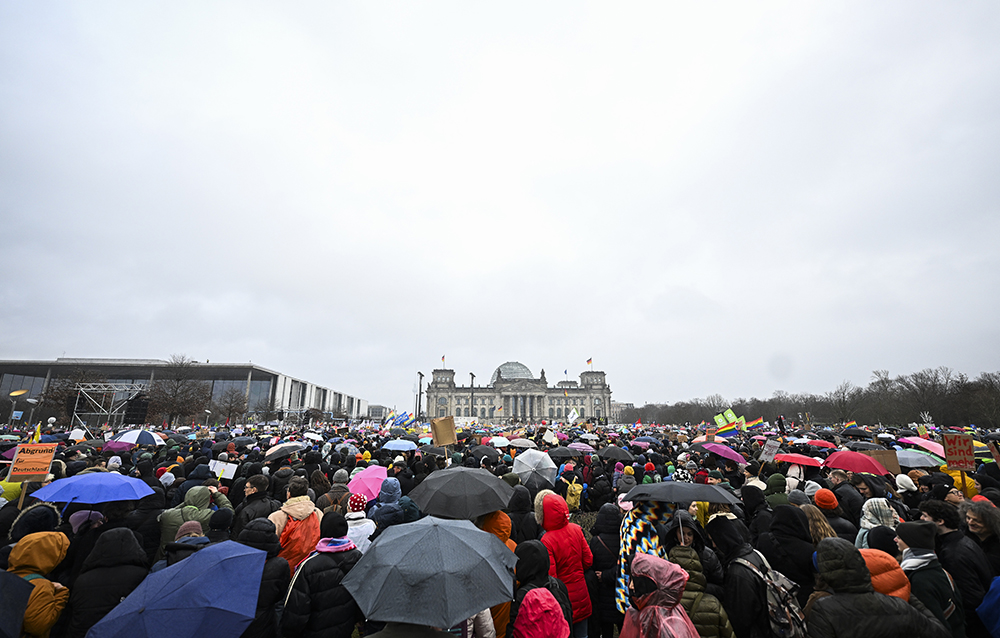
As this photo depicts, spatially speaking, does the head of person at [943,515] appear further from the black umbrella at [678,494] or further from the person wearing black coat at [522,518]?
the person wearing black coat at [522,518]

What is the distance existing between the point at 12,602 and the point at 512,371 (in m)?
132

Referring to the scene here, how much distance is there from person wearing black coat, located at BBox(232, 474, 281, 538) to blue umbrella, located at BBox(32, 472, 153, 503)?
3.96ft

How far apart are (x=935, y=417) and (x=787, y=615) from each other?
240 feet

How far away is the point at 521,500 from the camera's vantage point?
6.54 metres

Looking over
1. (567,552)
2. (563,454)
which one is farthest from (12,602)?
(563,454)

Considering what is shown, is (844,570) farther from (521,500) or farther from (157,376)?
(157,376)

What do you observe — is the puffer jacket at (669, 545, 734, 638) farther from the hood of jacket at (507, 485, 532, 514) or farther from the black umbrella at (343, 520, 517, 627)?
the hood of jacket at (507, 485, 532, 514)

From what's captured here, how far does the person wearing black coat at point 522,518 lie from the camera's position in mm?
6090

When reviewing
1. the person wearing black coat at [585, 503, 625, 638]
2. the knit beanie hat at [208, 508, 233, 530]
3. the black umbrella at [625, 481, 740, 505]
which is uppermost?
the black umbrella at [625, 481, 740, 505]

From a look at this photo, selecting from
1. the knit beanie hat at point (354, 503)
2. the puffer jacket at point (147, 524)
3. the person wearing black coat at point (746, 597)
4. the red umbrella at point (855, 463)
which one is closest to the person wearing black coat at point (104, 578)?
the puffer jacket at point (147, 524)

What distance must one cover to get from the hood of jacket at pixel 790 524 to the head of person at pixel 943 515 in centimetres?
118

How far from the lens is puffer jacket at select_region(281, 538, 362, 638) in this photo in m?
4.15

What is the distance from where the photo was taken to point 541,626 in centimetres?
362

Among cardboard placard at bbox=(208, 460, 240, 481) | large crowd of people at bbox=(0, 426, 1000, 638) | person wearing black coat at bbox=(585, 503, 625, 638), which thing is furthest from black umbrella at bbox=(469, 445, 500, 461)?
person wearing black coat at bbox=(585, 503, 625, 638)
